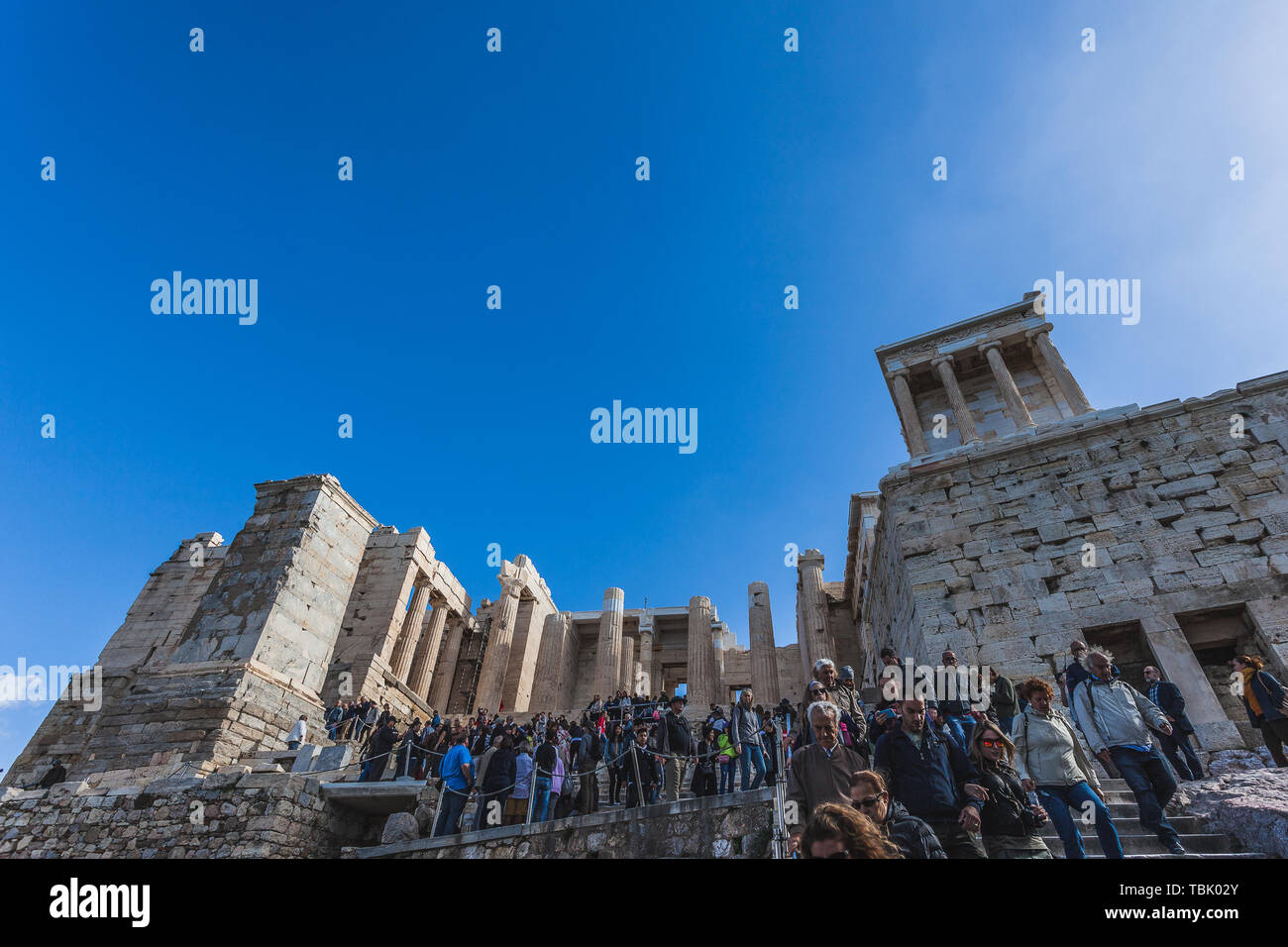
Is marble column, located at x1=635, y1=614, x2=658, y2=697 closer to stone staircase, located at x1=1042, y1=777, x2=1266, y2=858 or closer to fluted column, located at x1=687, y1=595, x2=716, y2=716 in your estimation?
fluted column, located at x1=687, y1=595, x2=716, y2=716

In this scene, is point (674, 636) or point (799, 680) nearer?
point (799, 680)

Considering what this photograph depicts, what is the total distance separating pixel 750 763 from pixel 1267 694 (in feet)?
19.8

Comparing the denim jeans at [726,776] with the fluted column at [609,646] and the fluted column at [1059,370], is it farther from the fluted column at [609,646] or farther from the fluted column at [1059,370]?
the fluted column at [609,646]

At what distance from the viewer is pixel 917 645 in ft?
41.7

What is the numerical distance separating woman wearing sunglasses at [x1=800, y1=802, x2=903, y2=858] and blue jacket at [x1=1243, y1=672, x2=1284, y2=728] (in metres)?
7.29

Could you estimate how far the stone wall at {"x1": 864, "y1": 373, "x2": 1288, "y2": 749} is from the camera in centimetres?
1080

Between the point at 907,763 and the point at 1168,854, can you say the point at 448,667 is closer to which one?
the point at 907,763

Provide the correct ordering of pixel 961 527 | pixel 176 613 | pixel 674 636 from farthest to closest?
pixel 674 636
pixel 176 613
pixel 961 527

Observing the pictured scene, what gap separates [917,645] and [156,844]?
13173 mm

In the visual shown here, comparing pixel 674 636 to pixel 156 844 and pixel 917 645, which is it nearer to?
pixel 917 645

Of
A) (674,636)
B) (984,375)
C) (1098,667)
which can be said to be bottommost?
(1098,667)

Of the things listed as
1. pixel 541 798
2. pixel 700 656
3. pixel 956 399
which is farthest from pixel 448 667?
pixel 956 399

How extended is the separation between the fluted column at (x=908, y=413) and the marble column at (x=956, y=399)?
1.02 metres
